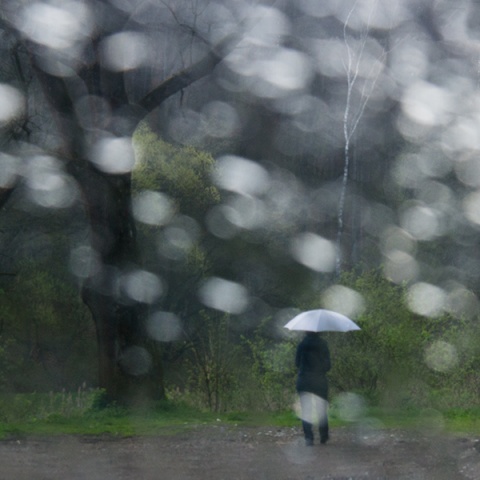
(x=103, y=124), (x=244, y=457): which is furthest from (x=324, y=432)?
(x=103, y=124)

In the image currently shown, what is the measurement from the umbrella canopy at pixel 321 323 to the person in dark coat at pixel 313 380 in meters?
0.14

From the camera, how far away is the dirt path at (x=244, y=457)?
30.6 feet

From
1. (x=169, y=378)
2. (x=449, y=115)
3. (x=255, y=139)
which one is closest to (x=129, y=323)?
(x=169, y=378)

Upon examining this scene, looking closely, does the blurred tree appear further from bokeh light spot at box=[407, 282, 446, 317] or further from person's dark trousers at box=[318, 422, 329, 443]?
person's dark trousers at box=[318, 422, 329, 443]

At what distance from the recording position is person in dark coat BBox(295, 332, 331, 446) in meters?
11.4

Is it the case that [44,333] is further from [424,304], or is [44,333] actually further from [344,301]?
[424,304]

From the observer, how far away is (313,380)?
11.5m

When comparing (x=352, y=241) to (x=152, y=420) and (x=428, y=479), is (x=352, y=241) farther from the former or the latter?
(x=428, y=479)

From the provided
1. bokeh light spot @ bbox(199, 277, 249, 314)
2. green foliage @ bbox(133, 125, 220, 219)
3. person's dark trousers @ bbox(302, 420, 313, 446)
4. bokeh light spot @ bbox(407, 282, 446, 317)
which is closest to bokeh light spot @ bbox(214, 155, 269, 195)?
green foliage @ bbox(133, 125, 220, 219)

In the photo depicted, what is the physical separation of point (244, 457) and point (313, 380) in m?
1.38

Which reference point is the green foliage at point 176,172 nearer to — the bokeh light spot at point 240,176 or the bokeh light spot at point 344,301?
the bokeh light spot at point 240,176

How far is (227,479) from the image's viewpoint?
29.8ft

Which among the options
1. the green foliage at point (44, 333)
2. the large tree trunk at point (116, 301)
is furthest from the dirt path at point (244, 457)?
the green foliage at point (44, 333)

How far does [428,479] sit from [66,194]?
18918 mm
